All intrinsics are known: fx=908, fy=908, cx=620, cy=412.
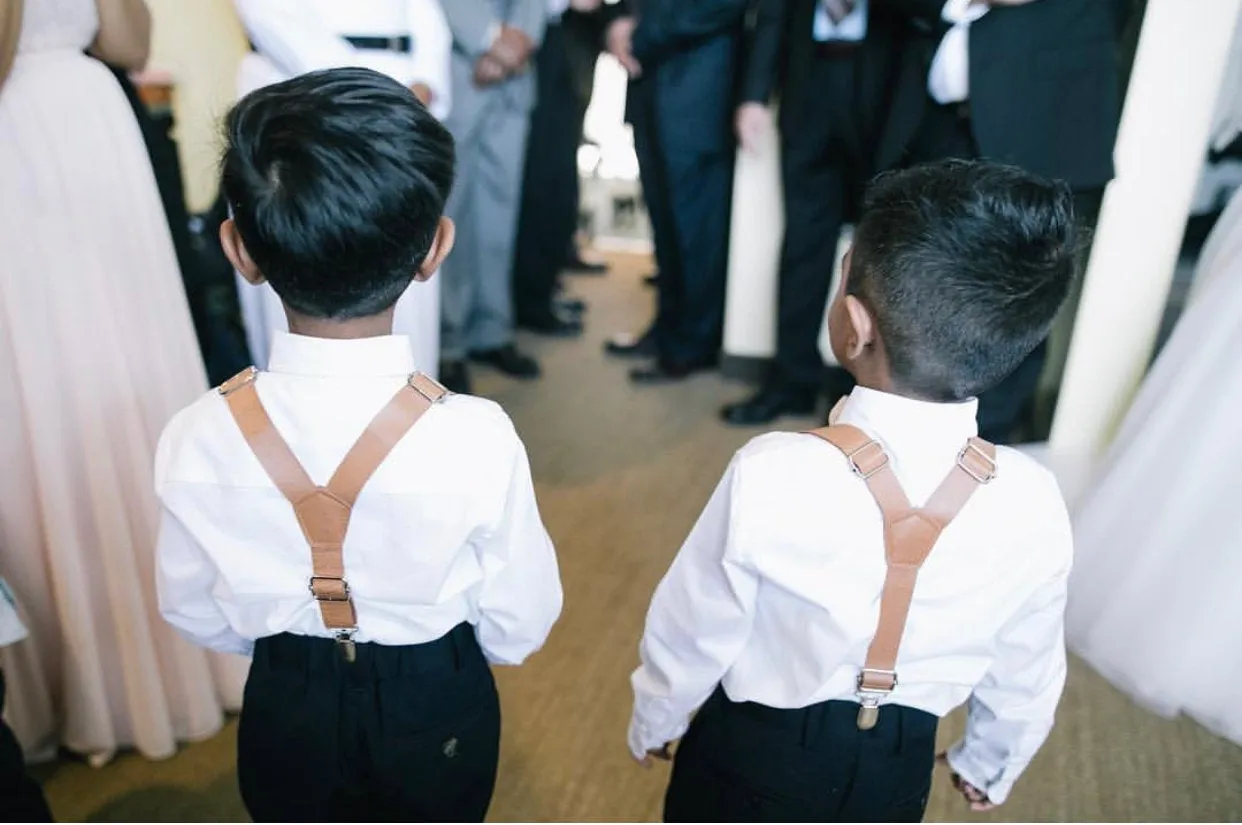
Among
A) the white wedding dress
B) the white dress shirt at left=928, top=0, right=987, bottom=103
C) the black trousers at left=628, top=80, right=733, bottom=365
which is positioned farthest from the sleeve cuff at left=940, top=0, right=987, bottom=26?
the black trousers at left=628, top=80, right=733, bottom=365

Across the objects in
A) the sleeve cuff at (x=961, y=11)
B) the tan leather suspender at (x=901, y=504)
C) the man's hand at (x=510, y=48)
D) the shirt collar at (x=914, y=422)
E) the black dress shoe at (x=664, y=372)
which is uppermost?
the sleeve cuff at (x=961, y=11)

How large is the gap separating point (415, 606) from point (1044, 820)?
1131 millimetres

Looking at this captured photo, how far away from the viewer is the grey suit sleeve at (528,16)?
8.40 ft

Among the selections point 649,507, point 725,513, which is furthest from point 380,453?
point 649,507

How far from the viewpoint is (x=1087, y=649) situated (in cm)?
178

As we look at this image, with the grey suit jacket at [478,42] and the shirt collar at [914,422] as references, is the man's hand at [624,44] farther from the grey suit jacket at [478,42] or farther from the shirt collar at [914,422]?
the shirt collar at [914,422]

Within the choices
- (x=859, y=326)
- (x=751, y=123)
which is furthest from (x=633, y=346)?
(x=859, y=326)

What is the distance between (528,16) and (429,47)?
2.35ft

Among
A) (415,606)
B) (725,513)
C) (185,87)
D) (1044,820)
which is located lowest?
(1044,820)

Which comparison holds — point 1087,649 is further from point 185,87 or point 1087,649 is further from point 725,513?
point 185,87

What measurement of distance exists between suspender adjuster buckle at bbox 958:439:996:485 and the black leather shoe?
81.5 inches

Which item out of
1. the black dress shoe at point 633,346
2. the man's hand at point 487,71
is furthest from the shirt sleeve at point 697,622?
the black dress shoe at point 633,346

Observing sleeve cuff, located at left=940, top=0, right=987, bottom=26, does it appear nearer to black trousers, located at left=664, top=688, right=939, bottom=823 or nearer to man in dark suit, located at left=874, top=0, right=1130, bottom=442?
man in dark suit, located at left=874, top=0, right=1130, bottom=442

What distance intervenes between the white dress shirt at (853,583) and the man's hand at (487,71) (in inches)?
77.6
